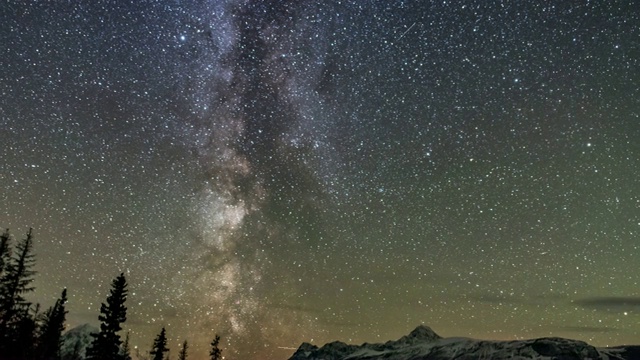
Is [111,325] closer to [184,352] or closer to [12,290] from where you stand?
[12,290]

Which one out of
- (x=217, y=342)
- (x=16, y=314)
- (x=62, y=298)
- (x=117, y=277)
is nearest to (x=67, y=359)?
(x=217, y=342)

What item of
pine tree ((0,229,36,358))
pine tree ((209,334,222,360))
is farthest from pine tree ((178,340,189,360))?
pine tree ((0,229,36,358))

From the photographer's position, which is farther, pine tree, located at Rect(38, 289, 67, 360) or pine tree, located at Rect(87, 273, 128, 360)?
pine tree, located at Rect(38, 289, 67, 360)

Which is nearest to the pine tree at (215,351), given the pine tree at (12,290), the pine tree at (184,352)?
the pine tree at (184,352)

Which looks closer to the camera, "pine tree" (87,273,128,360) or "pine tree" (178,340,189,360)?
"pine tree" (87,273,128,360)

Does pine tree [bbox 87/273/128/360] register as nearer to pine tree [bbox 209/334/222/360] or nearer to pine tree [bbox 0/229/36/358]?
pine tree [bbox 0/229/36/358]

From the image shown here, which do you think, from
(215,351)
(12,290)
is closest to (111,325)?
(12,290)

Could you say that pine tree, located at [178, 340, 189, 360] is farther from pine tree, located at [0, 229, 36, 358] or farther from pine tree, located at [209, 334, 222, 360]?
pine tree, located at [0, 229, 36, 358]

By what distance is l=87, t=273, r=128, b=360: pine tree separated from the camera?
3253 cm

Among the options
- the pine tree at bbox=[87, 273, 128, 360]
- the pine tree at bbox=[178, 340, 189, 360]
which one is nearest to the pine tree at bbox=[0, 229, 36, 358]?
the pine tree at bbox=[87, 273, 128, 360]

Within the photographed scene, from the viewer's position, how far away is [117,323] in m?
33.7

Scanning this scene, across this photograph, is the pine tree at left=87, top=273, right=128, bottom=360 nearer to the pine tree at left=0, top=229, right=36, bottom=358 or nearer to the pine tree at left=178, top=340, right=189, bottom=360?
the pine tree at left=0, top=229, right=36, bottom=358

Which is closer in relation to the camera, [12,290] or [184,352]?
[12,290]

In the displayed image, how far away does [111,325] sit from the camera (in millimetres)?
33594
